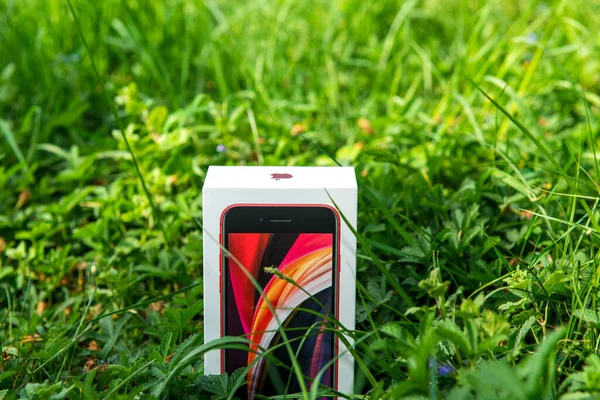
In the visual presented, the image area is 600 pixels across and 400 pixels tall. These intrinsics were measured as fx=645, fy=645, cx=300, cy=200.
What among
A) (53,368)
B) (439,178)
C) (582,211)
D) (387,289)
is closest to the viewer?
(53,368)

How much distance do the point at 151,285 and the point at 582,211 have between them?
4.27 feet

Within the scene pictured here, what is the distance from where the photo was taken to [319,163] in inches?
91.2

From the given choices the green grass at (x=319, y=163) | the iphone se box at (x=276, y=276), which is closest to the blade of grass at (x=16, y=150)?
the green grass at (x=319, y=163)

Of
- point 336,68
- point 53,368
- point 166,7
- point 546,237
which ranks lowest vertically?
point 53,368

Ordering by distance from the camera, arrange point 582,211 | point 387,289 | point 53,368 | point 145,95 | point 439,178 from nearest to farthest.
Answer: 1. point 53,368
2. point 387,289
3. point 582,211
4. point 439,178
5. point 145,95

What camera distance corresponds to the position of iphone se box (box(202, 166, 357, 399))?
4.66 feet

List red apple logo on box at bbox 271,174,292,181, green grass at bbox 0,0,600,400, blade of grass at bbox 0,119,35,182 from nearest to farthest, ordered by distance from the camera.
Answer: green grass at bbox 0,0,600,400 < red apple logo on box at bbox 271,174,292,181 < blade of grass at bbox 0,119,35,182

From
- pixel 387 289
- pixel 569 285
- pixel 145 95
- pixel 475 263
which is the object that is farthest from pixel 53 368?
pixel 145 95

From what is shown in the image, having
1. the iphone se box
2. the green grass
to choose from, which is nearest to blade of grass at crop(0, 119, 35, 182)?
the green grass

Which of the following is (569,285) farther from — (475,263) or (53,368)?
(53,368)

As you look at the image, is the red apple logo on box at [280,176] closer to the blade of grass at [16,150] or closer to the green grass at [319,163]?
the green grass at [319,163]

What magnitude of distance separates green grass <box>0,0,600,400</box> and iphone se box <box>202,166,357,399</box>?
0.24ft

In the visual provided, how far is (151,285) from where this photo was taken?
1923 mm

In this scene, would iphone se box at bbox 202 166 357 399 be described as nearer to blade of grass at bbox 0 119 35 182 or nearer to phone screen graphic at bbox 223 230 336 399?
phone screen graphic at bbox 223 230 336 399
